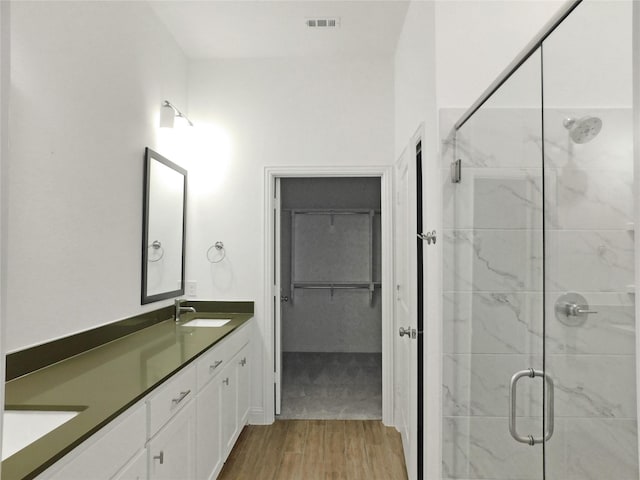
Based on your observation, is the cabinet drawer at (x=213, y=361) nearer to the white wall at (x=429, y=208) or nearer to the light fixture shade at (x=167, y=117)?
the white wall at (x=429, y=208)

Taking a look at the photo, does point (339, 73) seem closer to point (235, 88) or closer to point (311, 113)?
point (311, 113)

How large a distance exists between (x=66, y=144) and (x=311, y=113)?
1.97m

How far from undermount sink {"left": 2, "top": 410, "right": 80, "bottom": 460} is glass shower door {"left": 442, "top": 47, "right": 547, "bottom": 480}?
1.44m

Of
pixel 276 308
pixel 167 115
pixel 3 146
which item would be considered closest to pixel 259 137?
pixel 167 115

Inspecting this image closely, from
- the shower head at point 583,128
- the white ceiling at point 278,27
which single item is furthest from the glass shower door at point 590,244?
the white ceiling at point 278,27

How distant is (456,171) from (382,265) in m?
1.59

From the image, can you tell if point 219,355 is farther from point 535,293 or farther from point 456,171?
point 535,293

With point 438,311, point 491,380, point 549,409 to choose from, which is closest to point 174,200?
point 438,311

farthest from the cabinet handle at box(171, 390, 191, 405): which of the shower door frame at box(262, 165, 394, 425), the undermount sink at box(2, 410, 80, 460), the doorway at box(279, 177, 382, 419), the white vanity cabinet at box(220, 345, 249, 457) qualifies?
the doorway at box(279, 177, 382, 419)

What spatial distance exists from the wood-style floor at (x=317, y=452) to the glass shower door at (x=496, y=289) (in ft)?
3.16

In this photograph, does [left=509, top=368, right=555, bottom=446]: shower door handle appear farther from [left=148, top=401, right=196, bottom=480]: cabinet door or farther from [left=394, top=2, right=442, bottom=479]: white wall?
[left=148, top=401, right=196, bottom=480]: cabinet door

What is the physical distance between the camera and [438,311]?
2.00 meters

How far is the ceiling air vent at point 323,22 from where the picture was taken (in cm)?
294

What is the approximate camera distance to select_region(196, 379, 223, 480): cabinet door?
7.25 ft
